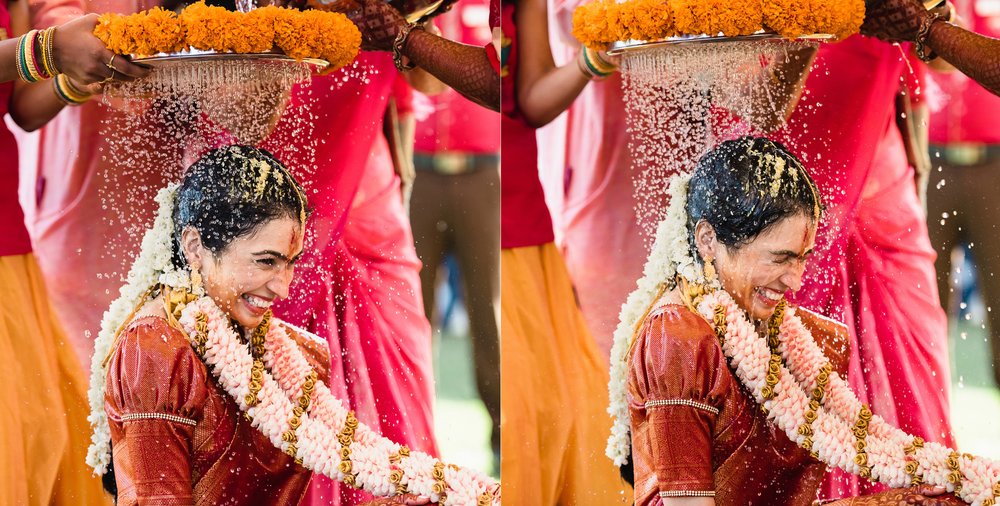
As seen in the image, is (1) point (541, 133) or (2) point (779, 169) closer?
(2) point (779, 169)

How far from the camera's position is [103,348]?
3.61 metres

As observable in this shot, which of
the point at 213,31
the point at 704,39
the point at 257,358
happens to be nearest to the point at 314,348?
the point at 257,358

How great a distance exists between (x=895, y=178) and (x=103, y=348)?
2.47m

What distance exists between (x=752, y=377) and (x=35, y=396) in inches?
86.9

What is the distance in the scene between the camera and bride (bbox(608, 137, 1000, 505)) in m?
3.37

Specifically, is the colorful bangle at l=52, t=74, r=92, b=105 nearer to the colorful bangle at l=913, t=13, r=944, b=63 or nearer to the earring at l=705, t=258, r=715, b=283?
the earring at l=705, t=258, r=715, b=283

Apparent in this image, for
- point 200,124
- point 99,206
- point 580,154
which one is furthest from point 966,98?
point 99,206

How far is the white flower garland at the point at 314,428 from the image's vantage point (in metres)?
3.41

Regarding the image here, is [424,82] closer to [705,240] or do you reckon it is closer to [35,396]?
[705,240]

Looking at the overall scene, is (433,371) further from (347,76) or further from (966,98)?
(966,98)

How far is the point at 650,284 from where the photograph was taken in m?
3.61

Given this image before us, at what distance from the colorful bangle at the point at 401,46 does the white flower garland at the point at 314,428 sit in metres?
0.91

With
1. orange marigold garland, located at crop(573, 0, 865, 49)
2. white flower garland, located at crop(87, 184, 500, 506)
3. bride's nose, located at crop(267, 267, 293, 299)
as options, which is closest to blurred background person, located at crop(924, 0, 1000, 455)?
orange marigold garland, located at crop(573, 0, 865, 49)

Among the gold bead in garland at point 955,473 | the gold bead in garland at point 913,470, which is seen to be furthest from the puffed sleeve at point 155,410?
the gold bead in garland at point 955,473
